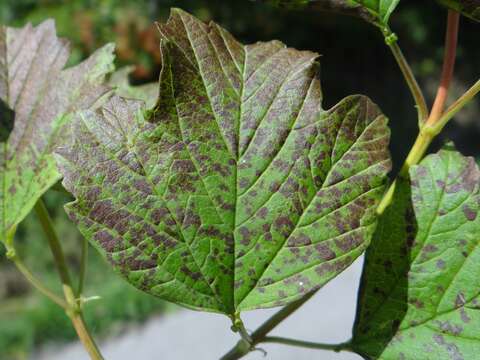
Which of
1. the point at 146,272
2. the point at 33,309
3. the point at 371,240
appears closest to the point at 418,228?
the point at 371,240

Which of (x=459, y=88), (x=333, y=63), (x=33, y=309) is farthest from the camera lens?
(x=333, y=63)

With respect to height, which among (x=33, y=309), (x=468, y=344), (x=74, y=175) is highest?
(x=74, y=175)

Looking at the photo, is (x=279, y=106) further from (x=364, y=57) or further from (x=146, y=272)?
(x=364, y=57)

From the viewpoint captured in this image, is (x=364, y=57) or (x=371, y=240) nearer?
(x=371, y=240)

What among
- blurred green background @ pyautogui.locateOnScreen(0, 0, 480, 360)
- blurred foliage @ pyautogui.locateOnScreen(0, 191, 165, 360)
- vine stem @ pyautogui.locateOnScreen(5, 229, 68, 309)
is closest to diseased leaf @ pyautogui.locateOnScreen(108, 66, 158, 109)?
vine stem @ pyautogui.locateOnScreen(5, 229, 68, 309)

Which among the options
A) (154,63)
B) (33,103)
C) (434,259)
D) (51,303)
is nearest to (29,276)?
(33,103)

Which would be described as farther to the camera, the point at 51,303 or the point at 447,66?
the point at 51,303

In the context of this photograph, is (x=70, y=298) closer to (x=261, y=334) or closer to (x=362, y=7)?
(x=261, y=334)
